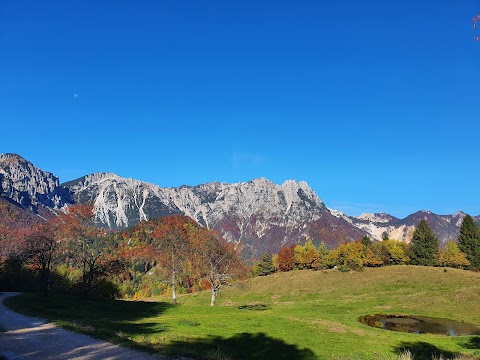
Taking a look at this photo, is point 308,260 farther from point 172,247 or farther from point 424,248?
point 172,247

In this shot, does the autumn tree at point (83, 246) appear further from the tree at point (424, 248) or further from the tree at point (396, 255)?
the tree at point (424, 248)

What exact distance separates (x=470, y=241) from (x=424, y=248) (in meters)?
18.0

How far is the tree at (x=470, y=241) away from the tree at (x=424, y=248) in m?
11.6

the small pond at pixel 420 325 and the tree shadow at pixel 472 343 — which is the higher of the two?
the tree shadow at pixel 472 343

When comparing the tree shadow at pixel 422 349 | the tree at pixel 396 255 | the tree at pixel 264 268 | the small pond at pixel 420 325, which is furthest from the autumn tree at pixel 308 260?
the tree shadow at pixel 422 349

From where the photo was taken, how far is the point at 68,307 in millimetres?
47500

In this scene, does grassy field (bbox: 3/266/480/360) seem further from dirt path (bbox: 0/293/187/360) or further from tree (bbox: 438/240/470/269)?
tree (bbox: 438/240/470/269)

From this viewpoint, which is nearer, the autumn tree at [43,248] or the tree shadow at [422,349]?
the tree shadow at [422,349]

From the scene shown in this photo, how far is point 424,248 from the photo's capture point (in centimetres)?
12612

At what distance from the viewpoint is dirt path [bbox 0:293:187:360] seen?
17.4 metres

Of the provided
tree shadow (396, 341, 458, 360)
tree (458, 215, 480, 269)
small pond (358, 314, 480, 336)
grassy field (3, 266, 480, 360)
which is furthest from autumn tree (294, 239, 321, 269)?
tree shadow (396, 341, 458, 360)

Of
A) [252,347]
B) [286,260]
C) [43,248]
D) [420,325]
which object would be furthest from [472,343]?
[286,260]

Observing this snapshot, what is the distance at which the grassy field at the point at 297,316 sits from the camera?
91.0 feet

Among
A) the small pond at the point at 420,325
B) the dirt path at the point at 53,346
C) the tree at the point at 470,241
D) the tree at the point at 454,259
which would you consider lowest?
the small pond at the point at 420,325
